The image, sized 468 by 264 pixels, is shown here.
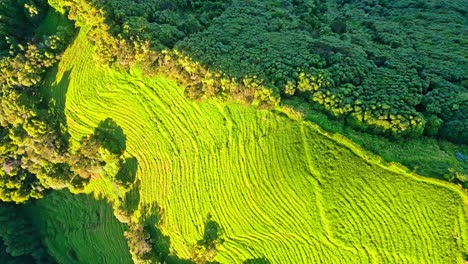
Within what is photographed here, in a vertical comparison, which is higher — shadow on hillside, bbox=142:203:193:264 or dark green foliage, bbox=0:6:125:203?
dark green foliage, bbox=0:6:125:203

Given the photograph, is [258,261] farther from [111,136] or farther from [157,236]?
[111,136]

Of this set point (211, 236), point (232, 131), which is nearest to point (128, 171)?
point (211, 236)

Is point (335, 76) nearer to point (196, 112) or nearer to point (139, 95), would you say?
point (196, 112)

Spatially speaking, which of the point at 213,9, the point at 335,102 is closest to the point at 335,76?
the point at 335,102

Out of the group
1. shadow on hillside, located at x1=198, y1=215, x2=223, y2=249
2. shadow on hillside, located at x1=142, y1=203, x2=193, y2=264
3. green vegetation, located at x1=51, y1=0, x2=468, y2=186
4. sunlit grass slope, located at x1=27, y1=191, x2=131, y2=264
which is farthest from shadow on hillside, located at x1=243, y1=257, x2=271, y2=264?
sunlit grass slope, located at x1=27, y1=191, x2=131, y2=264

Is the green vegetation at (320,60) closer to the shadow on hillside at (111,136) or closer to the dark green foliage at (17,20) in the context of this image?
the dark green foliage at (17,20)

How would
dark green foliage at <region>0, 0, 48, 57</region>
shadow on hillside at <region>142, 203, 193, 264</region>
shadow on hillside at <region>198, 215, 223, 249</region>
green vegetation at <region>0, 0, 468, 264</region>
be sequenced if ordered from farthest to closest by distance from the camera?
dark green foliage at <region>0, 0, 48, 57</region> → shadow on hillside at <region>142, 203, 193, 264</region> → shadow on hillside at <region>198, 215, 223, 249</region> → green vegetation at <region>0, 0, 468, 264</region>

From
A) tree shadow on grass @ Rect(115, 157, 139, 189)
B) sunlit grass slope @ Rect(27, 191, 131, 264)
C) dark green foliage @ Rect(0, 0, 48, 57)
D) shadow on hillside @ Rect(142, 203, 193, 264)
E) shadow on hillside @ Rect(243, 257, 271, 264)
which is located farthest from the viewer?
dark green foliage @ Rect(0, 0, 48, 57)

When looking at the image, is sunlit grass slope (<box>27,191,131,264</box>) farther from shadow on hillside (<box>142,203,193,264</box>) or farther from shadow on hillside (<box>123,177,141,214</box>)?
shadow on hillside (<box>142,203,193,264</box>)
